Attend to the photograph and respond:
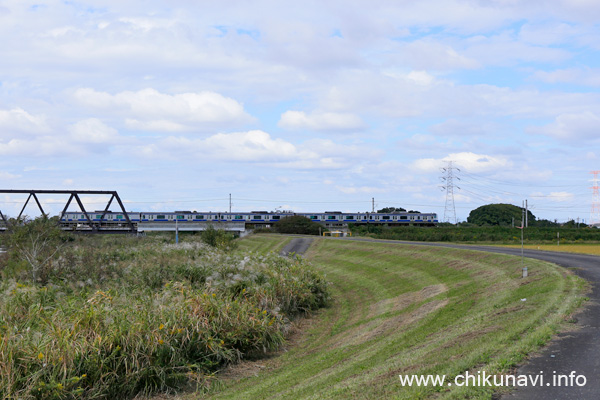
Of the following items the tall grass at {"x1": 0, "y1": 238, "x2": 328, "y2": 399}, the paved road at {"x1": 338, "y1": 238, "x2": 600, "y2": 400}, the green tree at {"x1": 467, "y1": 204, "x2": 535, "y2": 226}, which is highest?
the green tree at {"x1": 467, "y1": 204, "x2": 535, "y2": 226}

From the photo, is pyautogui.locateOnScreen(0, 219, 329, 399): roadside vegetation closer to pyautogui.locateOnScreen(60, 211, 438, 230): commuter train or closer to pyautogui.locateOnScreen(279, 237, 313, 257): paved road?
pyautogui.locateOnScreen(279, 237, 313, 257): paved road

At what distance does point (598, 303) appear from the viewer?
1577 cm

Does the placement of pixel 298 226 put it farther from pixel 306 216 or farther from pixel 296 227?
pixel 306 216

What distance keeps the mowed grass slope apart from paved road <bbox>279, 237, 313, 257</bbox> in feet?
85.0

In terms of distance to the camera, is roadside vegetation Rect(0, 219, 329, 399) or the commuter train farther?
the commuter train

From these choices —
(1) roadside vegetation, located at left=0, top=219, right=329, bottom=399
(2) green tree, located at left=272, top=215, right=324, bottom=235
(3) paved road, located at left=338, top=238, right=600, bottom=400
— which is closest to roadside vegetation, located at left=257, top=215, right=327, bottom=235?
(2) green tree, located at left=272, top=215, right=324, bottom=235

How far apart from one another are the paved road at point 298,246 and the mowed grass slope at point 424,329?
2591 cm

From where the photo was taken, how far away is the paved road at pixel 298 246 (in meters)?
62.3

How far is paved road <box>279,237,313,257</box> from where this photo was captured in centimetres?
6229

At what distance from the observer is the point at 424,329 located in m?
17.3

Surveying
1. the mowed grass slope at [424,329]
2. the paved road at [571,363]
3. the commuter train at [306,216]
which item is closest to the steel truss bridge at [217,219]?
the commuter train at [306,216]

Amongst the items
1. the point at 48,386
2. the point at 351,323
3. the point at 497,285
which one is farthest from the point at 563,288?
the point at 48,386

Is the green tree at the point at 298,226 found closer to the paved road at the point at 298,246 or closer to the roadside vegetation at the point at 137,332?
the paved road at the point at 298,246

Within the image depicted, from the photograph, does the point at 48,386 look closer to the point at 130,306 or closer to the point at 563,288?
the point at 130,306
